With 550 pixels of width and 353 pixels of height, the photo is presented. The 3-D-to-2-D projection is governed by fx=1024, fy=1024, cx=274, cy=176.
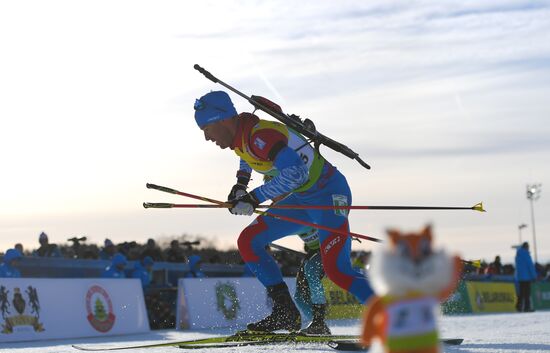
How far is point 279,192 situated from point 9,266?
7619mm

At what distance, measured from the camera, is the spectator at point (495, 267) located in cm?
3086

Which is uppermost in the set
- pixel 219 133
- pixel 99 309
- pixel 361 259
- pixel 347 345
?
pixel 219 133

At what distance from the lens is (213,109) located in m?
7.97

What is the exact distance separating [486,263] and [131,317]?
60.8ft

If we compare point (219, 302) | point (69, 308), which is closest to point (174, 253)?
point (219, 302)

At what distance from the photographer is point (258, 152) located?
7.81m

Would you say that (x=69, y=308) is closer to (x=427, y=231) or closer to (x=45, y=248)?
(x=45, y=248)

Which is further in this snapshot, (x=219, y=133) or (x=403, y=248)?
(x=219, y=133)

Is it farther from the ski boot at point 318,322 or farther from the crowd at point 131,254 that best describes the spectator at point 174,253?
the ski boot at point 318,322

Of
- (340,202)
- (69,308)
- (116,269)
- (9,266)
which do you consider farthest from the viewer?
(116,269)

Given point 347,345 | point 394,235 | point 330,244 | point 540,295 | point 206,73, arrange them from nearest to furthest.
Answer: point 394,235 < point 347,345 < point 330,244 < point 206,73 < point 540,295

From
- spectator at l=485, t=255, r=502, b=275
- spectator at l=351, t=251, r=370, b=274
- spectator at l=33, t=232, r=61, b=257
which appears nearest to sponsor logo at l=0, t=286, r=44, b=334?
spectator at l=33, t=232, r=61, b=257

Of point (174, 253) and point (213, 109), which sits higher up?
point (213, 109)

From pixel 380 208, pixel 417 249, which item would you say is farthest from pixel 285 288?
pixel 417 249
